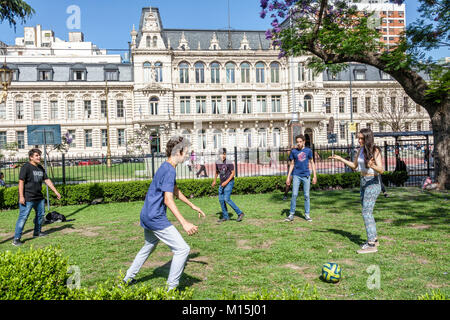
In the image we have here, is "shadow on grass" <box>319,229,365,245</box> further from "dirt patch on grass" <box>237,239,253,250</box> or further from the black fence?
the black fence

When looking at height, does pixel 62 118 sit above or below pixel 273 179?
above

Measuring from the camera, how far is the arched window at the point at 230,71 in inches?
1839

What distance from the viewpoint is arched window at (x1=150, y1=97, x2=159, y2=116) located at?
44.7 meters

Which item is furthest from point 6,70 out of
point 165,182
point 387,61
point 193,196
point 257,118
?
point 257,118

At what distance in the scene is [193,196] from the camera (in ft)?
44.7

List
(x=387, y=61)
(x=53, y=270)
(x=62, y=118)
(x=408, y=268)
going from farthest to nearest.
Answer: (x=62, y=118), (x=387, y=61), (x=408, y=268), (x=53, y=270)

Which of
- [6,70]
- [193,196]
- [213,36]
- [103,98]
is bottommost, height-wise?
[193,196]

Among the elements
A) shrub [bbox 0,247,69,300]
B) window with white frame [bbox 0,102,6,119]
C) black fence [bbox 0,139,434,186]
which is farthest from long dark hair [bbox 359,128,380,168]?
window with white frame [bbox 0,102,6,119]

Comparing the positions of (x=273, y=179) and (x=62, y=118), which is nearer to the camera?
(x=273, y=179)

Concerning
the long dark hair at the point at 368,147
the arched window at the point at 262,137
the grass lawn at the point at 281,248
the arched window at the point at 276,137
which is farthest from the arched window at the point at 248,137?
the long dark hair at the point at 368,147

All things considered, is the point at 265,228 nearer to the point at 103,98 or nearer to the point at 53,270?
the point at 53,270

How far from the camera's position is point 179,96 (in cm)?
4578
